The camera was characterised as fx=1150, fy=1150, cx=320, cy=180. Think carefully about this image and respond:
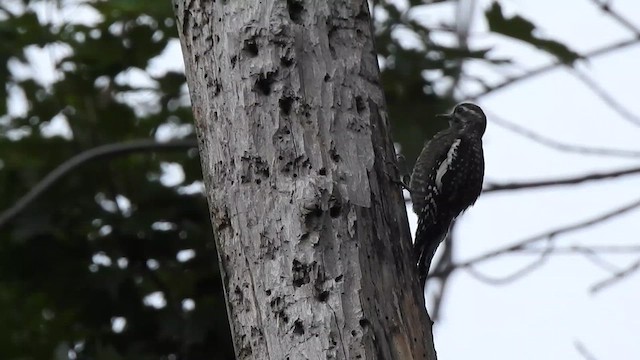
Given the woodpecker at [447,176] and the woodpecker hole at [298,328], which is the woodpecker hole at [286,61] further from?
the woodpecker at [447,176]

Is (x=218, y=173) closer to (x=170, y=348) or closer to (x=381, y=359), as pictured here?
(x=381, y=359)

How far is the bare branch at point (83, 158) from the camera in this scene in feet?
14.6

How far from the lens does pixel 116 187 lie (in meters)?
4.65

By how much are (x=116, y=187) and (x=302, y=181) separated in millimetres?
1645

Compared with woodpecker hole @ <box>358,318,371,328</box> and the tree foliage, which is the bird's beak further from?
woodpecker hole @ <box>358,318,371,328</box>

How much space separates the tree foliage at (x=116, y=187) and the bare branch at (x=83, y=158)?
0.12 ft

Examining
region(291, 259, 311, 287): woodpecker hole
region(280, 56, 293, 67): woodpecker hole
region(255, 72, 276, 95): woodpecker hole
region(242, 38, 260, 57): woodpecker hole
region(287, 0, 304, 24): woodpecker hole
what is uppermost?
region(287, 0, 304, 24): woodpecker hole

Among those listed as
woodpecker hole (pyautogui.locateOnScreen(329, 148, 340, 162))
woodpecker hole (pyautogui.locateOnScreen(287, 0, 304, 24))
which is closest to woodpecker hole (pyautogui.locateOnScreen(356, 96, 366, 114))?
woodpecker hole (pyautogui.locateOnScreen(329, 148, 340, 162))

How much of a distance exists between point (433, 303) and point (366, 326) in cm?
283

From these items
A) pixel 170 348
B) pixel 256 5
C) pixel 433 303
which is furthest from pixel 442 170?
pixel 256 5

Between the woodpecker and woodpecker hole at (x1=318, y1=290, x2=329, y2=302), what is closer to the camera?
woodpecker hole at (x1=318, y1=290, x2=329, y2=302)

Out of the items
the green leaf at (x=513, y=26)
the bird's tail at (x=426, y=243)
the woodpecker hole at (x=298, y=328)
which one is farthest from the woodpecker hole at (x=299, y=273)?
the green leaf at (x=513, y=26)

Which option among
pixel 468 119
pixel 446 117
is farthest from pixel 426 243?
pixel 468 119

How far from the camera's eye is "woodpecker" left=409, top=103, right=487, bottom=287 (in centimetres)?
485
